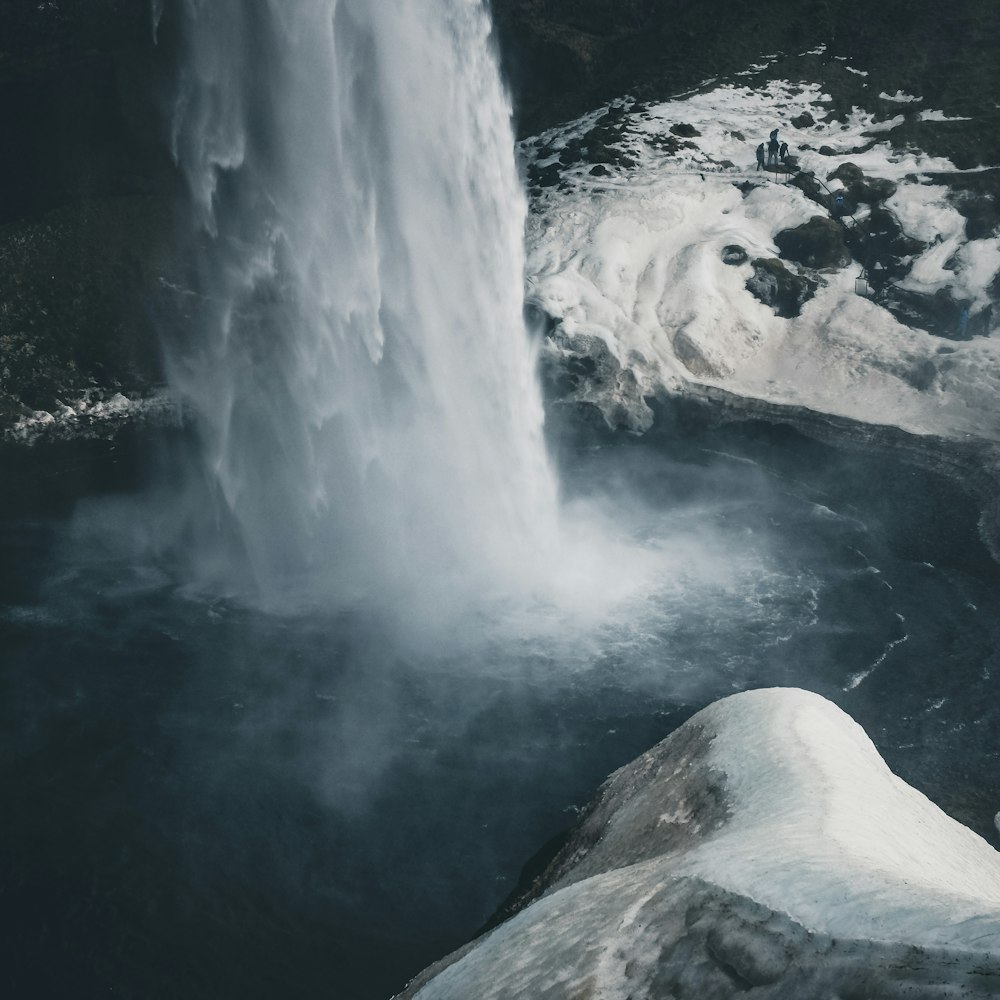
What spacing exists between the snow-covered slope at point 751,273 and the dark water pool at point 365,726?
11.2 meters

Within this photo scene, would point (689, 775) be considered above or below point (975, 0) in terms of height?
below

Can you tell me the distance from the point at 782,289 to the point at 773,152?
1103 cm

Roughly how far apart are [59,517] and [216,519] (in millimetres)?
7385

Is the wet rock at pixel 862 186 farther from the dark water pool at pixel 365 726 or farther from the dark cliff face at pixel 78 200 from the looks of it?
the dark cliff face at pixel 78 200

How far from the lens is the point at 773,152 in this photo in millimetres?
67812

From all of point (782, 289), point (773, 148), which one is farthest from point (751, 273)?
point (773, 148)

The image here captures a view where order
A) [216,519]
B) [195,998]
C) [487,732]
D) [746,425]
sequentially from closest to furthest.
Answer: [195,998] < [487,732] < [216,519] < [746,425]

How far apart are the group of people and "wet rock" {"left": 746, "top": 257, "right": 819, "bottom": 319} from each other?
9155 millimetres

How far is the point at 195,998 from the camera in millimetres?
24891

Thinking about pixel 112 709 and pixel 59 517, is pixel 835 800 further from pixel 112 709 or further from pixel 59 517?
pixel 59 517

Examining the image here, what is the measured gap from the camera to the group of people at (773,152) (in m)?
67.4

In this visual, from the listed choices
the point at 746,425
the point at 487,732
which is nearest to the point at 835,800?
the point at 487,732

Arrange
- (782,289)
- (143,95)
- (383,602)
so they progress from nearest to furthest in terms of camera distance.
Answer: (383,602) < (782,289) < (143,95)

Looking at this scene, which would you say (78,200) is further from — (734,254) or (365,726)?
(365,726)
